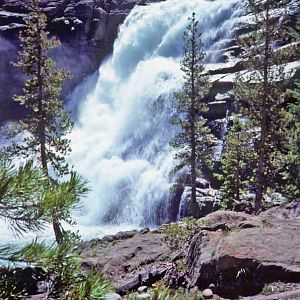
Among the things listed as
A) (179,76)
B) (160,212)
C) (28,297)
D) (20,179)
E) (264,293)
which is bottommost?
(160,212)

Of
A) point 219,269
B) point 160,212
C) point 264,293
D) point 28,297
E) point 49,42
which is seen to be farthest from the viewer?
point 160,212

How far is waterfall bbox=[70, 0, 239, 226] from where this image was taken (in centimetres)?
2789

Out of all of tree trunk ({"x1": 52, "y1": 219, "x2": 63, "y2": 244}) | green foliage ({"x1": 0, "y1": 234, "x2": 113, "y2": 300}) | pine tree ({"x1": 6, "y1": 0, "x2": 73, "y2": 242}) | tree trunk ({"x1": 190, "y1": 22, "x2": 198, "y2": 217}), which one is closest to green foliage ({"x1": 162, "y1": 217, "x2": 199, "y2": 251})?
pine tree ({"x1": 6, "y1": 0, "x2": 73, "y2": 242})

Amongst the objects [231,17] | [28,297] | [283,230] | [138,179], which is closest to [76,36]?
[231,17]

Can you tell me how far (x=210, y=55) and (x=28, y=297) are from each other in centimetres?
3293

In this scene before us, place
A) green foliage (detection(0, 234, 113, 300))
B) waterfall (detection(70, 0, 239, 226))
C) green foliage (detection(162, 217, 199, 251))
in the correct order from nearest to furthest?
green foliage (detection(0, 234, 113, 300)) → green foliage (detection(162, 217, 199, 251)) → waterfall (detection(70, 0, 239, 226))

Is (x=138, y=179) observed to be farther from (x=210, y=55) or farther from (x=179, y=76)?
(x=210, y=55)

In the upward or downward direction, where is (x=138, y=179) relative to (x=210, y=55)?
downward

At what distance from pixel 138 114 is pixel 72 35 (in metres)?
15.8

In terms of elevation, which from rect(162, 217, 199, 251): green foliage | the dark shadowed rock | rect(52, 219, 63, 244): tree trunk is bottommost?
the dark shadowed rock

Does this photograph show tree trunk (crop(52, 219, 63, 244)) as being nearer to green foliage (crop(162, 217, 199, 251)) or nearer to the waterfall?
green foliage (crop(162, 217, 199, 251))

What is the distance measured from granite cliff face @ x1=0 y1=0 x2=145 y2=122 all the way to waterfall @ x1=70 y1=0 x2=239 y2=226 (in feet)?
7.45

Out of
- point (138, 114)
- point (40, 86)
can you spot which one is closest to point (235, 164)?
point (40, 86)

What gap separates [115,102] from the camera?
3931 cm
